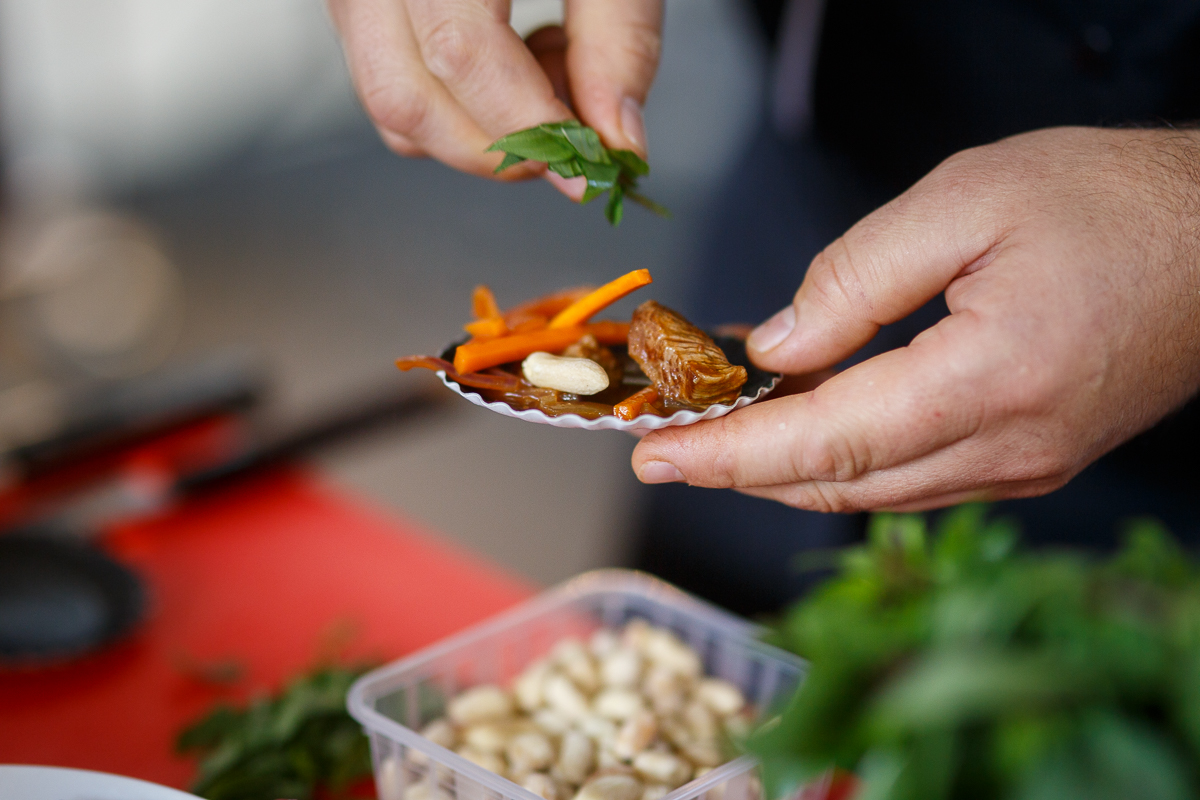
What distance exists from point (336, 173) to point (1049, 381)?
748 cm

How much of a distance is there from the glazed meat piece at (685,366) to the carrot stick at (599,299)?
2.2 inches

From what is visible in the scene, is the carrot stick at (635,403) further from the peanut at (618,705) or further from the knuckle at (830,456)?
the peanut at (618,705)

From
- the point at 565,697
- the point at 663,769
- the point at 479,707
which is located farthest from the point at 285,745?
the point at 663,769

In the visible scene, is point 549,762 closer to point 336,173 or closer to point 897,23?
point 897,23

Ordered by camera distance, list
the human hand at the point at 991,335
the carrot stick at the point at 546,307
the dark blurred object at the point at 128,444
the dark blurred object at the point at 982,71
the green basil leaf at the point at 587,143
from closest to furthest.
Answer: the human hand at the point at 991,335
the green basil leaf at the point at 587,143
the carrot stick at the point at 546,307
the dark blurred object at the point at 982,71
the dark blurred object at the point at 128,444

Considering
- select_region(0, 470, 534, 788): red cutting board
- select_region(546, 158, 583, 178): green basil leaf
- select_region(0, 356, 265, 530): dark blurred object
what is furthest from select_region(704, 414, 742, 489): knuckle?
select_region(0, 356, 265, 530): dark blurred object

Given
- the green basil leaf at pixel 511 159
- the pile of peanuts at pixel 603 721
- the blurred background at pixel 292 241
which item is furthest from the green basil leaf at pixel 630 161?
the blurred background at pixel 292 241

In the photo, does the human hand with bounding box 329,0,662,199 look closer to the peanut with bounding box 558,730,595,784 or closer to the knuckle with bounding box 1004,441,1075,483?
the knuckle with bounding box 1004,441,1075,483

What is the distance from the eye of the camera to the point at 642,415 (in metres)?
0.95

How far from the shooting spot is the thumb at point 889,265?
97cm

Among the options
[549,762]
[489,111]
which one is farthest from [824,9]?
[549,762]

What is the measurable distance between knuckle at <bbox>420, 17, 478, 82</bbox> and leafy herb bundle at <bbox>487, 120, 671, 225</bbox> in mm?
121

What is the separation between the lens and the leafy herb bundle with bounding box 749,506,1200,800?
50 centimetres

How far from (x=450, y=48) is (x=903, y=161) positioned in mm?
1132
